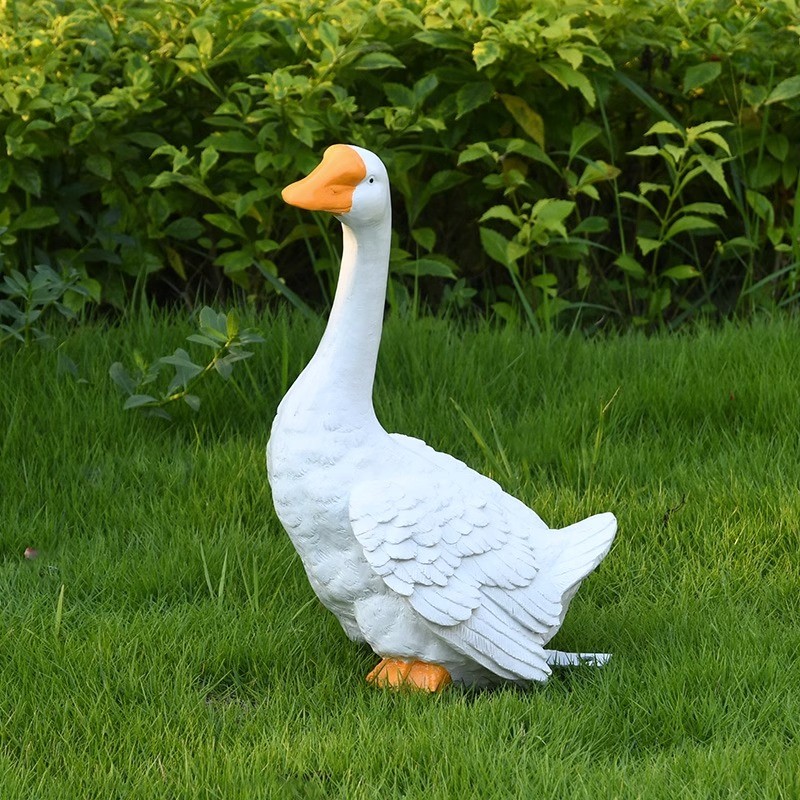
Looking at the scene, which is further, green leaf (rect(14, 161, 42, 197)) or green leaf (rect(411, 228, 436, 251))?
green leaf (rect(411, 228, 436, 251))

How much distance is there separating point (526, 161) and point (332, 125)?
2.67 ft

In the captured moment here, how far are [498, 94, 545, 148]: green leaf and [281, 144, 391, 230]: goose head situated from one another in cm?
206

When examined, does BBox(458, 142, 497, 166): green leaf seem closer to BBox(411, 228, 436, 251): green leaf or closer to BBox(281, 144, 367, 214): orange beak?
BBox(411, 228, 436, 251): green leaf

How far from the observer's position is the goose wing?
8.09 feet

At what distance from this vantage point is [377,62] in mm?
4305

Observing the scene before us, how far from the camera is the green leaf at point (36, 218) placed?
14.2ft

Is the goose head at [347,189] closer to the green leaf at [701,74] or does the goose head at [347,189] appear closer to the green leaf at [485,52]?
the green leaf at [485,52]

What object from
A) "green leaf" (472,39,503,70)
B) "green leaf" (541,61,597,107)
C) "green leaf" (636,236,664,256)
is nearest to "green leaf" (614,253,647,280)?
"green leaf" (636,236,664,256)

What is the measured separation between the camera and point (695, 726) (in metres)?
2.53

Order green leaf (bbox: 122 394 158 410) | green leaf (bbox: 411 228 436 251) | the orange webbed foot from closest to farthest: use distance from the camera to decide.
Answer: the orange webbed foot < green leaf (bbox: 122 394 158 410) < green leaf (bbox: 411 228 436 251)

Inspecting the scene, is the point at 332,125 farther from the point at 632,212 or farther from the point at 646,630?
the point at 646,630

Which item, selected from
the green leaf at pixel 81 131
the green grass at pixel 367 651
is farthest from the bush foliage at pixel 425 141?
the green grass at pixel 367 651

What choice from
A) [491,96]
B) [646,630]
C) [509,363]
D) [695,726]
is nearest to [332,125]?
[491,96]

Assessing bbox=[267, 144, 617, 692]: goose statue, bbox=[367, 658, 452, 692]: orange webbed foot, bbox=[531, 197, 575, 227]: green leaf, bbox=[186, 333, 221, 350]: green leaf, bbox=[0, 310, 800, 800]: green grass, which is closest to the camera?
bbox=[0, 310, 800, 800]: green grass
